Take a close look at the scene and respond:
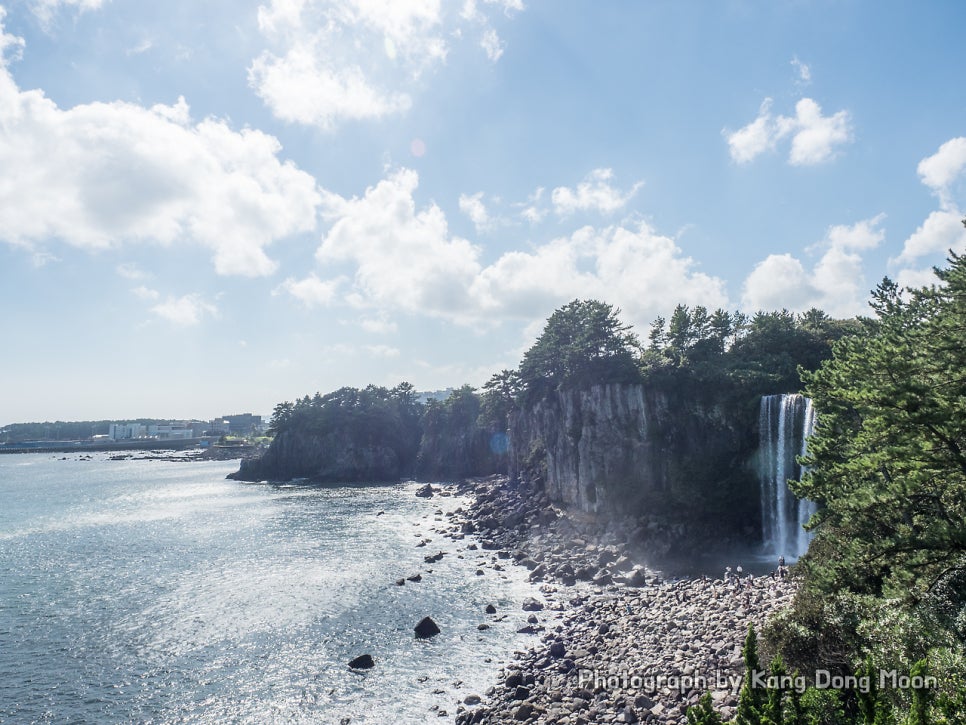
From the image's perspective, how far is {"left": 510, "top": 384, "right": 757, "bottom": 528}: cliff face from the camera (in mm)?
57250

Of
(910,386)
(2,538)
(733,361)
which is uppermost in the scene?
(733,361)

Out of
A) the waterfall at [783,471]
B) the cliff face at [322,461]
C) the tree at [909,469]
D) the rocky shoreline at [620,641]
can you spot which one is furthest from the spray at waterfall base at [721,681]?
the cliff face at [322,461]

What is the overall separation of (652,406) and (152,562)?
59.3 m

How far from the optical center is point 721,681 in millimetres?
24844

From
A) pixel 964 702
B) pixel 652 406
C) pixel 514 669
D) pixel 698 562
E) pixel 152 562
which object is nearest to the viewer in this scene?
pixel 964 702

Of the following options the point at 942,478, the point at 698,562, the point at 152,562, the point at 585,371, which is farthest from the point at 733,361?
the point at 152,562

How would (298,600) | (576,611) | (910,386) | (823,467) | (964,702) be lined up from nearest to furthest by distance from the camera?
(964,702)
(910,386)
(823,467)
(576,611)
(298,600)

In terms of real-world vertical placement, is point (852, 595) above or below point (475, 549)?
above

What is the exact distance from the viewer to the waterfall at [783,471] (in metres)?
47.7

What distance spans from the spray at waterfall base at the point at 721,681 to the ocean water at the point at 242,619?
6.68 m

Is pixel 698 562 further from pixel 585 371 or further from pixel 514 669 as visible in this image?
pixel 585 371

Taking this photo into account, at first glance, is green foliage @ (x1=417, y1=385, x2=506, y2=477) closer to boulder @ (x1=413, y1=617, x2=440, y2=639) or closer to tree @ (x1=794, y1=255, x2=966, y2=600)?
boulder @ (x1=413, y1=617, x2=440, y2=639)

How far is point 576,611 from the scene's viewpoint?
129ft

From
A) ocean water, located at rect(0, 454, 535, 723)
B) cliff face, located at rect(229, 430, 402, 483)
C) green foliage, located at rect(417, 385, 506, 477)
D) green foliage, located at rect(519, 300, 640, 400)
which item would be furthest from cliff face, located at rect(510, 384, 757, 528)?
cliff face, located at rect(229, 430, 402, 483)
